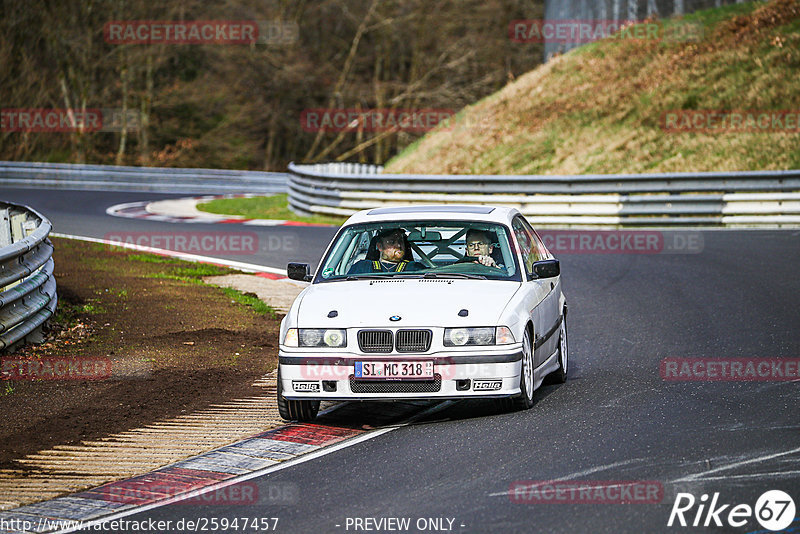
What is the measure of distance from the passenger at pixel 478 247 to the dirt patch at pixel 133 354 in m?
2.06

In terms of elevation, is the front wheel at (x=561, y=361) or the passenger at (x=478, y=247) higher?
the passenger at (x=478, y=247)

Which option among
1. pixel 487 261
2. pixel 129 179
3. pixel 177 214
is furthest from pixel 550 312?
pixel 129 179

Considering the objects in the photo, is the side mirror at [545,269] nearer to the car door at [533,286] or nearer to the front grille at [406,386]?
the car door at [533,286]

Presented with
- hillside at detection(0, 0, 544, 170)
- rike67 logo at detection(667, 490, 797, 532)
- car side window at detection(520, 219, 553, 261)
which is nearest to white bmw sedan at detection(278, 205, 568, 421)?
car side window at detection(520, 219, 553, 261)

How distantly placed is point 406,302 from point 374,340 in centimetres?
40

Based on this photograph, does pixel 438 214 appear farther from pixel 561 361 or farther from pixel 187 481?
pixel 187 481

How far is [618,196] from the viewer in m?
23.2

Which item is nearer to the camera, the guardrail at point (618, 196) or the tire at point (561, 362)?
the tire at point (561, 362)

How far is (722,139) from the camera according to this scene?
2814 centimetres

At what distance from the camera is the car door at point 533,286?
8.52 m

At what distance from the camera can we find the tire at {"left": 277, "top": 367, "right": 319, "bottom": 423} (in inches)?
317

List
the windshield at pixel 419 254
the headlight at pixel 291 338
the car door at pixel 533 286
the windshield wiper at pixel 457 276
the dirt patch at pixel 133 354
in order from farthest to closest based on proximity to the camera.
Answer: the windshield at pixel 419 254
the windshield wiper at pixel 457 276
the car door at pixel 533 286
the dirt patch at pixel 133 354
the headlight at pixel 291 338

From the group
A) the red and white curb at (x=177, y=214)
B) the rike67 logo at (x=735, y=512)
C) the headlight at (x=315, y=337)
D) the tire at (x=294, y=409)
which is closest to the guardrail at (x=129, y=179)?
the red and white curb at (x=177, y=214)

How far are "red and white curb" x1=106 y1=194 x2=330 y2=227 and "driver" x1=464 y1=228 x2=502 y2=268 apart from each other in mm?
15617
